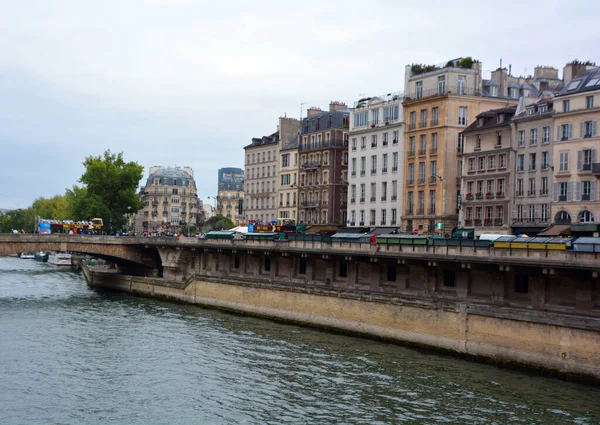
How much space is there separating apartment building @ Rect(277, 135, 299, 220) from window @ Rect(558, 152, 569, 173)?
1774 inches

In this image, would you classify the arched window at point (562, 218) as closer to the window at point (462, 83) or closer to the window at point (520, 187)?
the window at point (520, 187)

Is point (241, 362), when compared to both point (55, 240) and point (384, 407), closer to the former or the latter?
point (384, 407)

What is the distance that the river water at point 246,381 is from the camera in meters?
32.0

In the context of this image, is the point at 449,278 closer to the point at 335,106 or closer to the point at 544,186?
the point at 544,186

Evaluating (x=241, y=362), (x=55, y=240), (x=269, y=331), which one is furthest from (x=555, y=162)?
(x=55, y=240)

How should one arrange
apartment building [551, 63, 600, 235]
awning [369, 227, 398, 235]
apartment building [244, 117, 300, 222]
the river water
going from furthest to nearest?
1. apartment building [244, 117, 300, 222]
2. awning [369, 227, 398, 235]
3. apartment building [551, 63, 600, 235]
4. the river water

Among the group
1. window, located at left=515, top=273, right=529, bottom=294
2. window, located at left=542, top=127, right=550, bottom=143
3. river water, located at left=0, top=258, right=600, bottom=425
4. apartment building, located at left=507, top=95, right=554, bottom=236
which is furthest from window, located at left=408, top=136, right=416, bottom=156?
window, located at left=515, top=273, right=529, bottom=294

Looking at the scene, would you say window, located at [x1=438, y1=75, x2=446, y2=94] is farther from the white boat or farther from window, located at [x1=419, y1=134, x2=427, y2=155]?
the white boat

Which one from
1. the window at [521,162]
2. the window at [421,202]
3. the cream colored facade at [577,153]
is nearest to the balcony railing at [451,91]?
the window at [421,202]

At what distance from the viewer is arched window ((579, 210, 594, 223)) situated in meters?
58.3

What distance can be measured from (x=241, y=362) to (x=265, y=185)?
68.6 m

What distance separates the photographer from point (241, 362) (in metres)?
42.1

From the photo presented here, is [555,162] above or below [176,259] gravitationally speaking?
above

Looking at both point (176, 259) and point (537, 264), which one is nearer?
point (537, 264)
